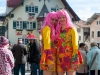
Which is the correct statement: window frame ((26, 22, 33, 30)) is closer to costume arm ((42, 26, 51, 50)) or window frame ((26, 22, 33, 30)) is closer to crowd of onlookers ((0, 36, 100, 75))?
crowd of onlookers ((0, 36, 100, 75))

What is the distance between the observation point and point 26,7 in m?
50.9

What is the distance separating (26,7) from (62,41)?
4495cm

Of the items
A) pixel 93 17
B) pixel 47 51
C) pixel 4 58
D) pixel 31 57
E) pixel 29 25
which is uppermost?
pixel 93 17

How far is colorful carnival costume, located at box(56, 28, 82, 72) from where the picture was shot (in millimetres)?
6293

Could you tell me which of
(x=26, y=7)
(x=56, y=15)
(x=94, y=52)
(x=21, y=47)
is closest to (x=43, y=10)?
(x=26, y=7)

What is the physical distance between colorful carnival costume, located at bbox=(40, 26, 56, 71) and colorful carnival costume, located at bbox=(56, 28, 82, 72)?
13 cm

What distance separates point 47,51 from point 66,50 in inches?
14.3

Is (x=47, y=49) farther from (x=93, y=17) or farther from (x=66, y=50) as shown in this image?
(x=93, y=17)

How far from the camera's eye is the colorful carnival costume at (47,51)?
623 cm

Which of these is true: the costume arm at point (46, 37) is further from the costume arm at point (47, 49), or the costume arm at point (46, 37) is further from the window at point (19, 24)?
the window at point (19, 24)

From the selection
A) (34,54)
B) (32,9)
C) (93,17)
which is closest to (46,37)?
(34,54)

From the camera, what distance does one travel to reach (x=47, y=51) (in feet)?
20.6

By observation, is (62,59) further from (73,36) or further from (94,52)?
(94,52)

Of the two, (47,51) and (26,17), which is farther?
(26,17)
